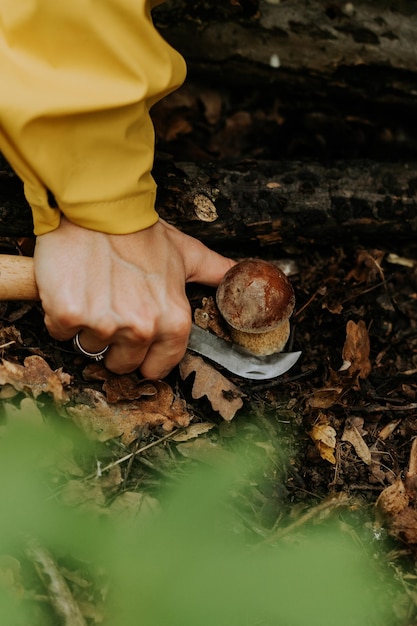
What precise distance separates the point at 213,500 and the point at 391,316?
1970mm

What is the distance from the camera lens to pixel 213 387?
9.86 feet

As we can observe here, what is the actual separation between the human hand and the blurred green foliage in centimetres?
49

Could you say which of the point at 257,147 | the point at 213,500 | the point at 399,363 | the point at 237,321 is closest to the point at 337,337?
the point at 399,363

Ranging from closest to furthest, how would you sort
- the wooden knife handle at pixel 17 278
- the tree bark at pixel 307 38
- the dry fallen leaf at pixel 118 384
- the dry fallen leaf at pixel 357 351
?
the wooden knife handle at pixel 17 278 → the dry fallen leaf at pixel 118 384 → the dry fallen leaf at pixel 357 351 → the tree bark at pixel 307 38

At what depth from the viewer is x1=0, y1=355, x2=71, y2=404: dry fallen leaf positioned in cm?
272

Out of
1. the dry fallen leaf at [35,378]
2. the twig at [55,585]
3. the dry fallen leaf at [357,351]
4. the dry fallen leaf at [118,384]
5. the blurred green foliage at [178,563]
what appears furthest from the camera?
the dry fallen leaf at [357,351]

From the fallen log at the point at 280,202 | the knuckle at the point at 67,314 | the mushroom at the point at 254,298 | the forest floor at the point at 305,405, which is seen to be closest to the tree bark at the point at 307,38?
the fallen log at the point at 280,202

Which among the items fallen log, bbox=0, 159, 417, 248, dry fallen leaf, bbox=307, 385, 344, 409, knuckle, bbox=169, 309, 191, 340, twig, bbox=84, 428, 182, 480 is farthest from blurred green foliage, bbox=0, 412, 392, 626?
fallen log, bbox=0, 159, 417, 248

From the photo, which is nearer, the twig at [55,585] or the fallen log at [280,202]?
the twig at [55,585]

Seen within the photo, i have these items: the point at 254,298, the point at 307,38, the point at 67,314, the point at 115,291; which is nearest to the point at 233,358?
the point at 254,298

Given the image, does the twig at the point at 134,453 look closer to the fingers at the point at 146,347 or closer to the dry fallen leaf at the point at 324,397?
the fingers at the point at 146,347

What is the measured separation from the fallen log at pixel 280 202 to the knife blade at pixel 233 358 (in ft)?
1.90

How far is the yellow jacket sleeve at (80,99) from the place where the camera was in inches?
85.7

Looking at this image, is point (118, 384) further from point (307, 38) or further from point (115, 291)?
point (307, 38)
